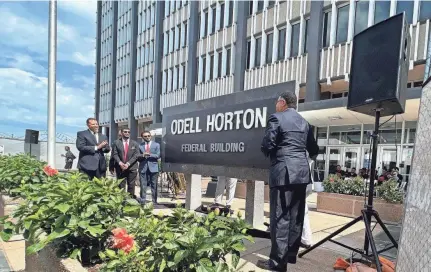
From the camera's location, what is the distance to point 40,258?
2.56 metres

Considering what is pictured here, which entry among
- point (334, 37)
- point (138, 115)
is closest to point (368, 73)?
point (334, 37)

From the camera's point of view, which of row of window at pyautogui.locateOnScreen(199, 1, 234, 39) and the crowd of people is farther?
row of window at pyautogui.locateOnScreen(199, 1, 234, 39)

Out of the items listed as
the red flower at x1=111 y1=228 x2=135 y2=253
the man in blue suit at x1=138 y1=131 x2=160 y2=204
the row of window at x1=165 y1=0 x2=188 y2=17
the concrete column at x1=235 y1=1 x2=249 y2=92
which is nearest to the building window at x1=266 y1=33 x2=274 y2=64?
the concrete column at x1=235 y1=1 x2=249 y2=92

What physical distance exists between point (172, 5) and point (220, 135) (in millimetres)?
24417

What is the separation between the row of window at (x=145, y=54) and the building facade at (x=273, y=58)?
10 centimetres

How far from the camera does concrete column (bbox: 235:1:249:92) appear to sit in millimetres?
19266

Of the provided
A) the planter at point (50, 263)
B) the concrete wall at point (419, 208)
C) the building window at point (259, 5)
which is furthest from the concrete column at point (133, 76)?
the concrete wall at point (419, 208)

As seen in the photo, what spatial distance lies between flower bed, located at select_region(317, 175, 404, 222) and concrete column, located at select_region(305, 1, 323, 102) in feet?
28.9

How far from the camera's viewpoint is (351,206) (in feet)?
22.2

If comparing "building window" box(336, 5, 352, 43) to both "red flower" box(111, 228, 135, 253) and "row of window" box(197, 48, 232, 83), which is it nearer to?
"row of window" box(197, 48, 232, 83)

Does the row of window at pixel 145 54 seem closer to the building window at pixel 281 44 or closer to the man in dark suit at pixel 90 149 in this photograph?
the building window at pixel 281 44

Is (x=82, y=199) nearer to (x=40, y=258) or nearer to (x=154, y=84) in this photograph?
(x=40, y=258)

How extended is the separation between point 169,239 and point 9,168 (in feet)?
16.4

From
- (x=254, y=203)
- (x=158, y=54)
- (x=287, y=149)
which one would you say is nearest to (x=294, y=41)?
(x=254, y=203)
